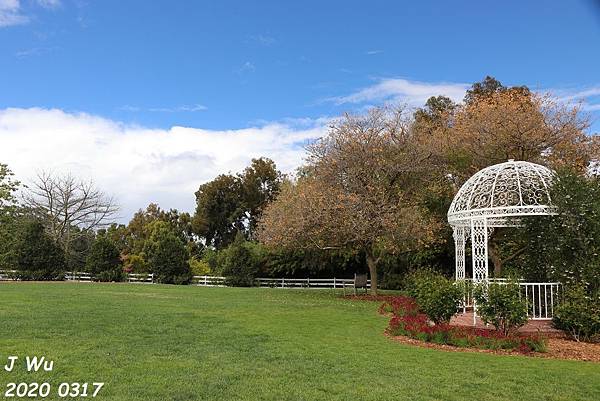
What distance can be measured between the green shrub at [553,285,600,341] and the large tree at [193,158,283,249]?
1481 inches

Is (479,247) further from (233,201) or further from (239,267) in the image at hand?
(233,201)

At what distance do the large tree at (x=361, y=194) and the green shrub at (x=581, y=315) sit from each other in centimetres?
880

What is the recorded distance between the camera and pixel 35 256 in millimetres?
32125

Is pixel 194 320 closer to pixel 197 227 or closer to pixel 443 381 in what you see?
pixel 443 381

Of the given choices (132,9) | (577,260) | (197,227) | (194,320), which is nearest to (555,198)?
(577,260)

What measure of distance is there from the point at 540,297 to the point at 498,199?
3365 mm

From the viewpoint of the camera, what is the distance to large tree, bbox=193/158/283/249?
4775 centimetres

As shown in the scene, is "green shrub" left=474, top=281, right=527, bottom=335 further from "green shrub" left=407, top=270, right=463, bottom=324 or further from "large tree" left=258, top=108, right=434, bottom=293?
"large tree" left=258, top=108, right=434, bottom=293

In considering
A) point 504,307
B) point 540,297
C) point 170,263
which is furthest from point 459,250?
point 170,263

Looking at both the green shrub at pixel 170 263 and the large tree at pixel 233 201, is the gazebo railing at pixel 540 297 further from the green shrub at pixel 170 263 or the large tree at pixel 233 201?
the large tree at pixel 233 201

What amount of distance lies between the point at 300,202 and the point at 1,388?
14.3 m

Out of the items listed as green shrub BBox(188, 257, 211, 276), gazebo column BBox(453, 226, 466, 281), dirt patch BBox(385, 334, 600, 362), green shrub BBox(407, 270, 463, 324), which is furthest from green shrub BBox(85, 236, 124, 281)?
dirt patch BBox(385, 334, 600, 362)

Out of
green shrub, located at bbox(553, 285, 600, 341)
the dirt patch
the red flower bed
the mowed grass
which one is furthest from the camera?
green shrub, located at bbox(553, 285, 600, 341)

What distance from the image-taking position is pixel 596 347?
9.32 m
